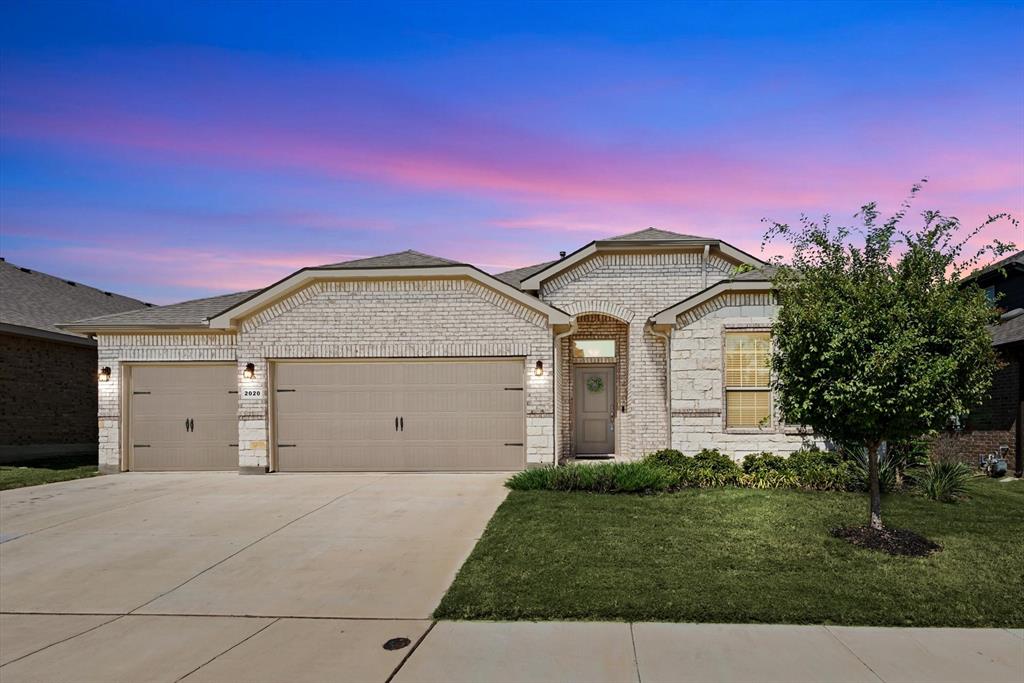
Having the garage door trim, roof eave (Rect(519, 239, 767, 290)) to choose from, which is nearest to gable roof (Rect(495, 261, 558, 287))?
roof eave (Rect(519, 239, 767, 290))

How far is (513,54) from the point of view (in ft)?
37.1

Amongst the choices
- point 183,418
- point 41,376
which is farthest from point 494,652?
point 41,376

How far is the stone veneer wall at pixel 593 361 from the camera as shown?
14.9 meters

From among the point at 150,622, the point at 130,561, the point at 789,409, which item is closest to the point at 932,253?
the point at 789,409

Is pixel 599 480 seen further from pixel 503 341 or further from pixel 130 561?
pixel 130 561

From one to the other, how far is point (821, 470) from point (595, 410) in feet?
20.2

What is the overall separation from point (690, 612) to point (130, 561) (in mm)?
6182

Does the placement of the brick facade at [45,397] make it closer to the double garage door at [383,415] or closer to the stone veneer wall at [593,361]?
the double garage door at [383,415]

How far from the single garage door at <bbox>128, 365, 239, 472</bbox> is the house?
33mm

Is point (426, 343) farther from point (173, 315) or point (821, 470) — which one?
point (821, 470)

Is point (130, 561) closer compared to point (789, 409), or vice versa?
point (130, 561)

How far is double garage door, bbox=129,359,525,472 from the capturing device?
1280cm

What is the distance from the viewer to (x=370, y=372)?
13.0m

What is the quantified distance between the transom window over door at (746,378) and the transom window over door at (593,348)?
3.81m
